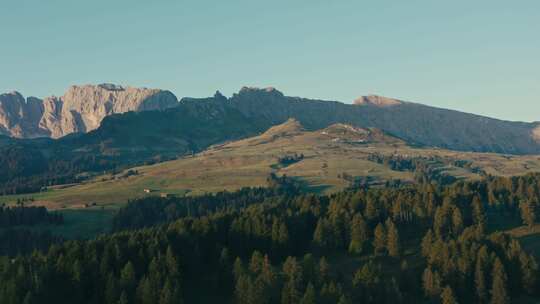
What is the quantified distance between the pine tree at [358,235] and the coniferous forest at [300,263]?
302mm

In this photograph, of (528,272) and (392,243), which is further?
(392,243)

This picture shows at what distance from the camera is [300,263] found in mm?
123750

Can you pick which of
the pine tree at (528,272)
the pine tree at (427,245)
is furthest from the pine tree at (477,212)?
the pine tree at (528,272)

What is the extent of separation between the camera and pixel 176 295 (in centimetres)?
10588

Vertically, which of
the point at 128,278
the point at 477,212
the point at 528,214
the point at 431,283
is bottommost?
the point at 431,283

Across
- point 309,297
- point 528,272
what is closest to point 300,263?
point 309,297

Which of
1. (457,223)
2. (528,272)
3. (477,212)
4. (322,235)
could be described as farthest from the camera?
(477,212)

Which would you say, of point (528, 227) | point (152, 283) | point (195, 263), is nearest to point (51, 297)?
point (152, 283)

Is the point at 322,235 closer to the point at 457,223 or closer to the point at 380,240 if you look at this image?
the point at 380,240

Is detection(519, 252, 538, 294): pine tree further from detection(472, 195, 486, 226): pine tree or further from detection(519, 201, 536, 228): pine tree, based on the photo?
detection(519, 201, 536, 228): pine tree

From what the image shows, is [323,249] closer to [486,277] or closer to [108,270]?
[486,277]

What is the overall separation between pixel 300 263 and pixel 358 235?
101 ft

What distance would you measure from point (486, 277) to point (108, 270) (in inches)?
3076

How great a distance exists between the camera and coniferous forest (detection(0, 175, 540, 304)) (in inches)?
4365
